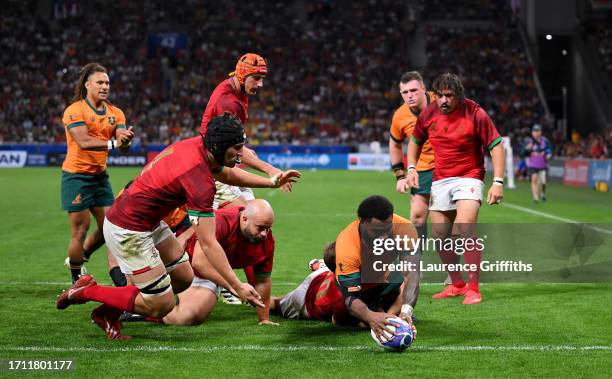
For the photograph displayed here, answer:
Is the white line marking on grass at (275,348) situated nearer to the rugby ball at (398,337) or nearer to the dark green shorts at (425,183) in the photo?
the rugby ball at (398,337)

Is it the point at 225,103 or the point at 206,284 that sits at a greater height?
the point at 225,103

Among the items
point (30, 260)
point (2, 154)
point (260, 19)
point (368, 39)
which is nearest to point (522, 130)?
point (368, 39)

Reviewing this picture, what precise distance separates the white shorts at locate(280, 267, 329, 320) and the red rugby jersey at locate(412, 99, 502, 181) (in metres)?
1.96

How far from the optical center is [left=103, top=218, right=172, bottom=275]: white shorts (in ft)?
22.0

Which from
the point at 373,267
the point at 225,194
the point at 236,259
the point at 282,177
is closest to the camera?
the point at 373,267

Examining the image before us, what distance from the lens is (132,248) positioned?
265 inches

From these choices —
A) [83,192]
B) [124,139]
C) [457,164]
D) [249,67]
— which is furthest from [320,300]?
[83,192]

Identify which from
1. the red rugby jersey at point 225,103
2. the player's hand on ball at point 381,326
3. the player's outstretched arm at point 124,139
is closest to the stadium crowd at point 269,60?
the red rugby jersey at point 225,103

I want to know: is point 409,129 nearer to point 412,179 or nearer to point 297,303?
point 412,179

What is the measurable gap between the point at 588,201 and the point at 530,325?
1620 centimetres

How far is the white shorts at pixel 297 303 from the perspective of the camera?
26.2ft

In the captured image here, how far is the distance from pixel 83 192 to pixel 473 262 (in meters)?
4.31

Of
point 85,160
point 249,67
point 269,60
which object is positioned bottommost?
point 85,160

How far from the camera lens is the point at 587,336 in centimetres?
702
